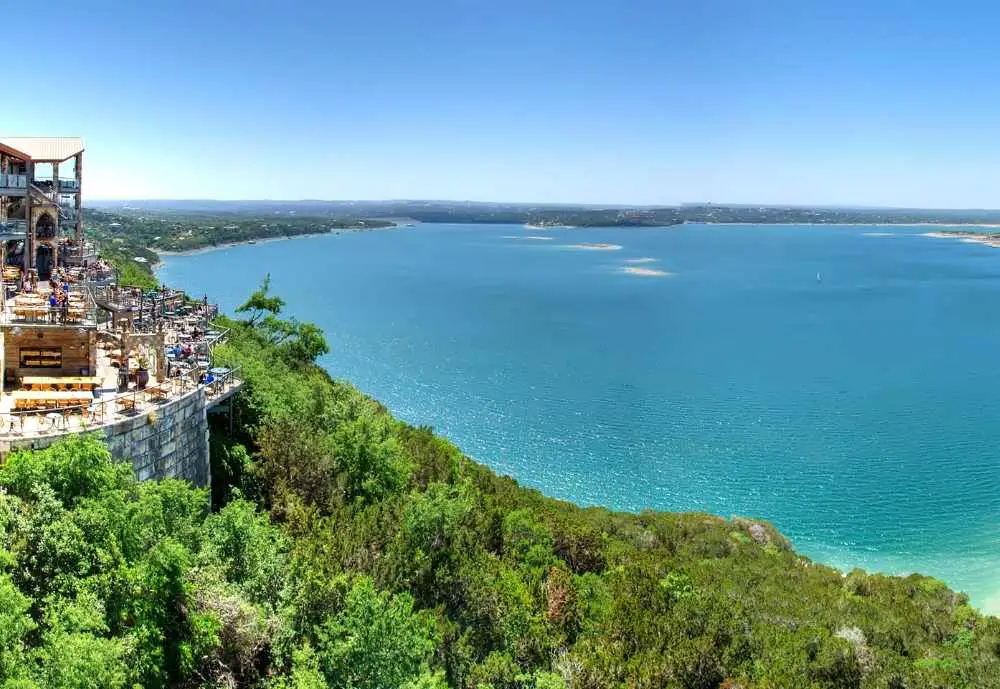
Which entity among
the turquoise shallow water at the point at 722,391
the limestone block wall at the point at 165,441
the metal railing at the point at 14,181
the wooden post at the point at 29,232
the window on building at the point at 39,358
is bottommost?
the turquoise shallow water at the point at 722,391

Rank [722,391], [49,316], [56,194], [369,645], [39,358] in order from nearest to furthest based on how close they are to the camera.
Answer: [369,645] < [39,358] < [49,316] < [56,194] < [722,391]

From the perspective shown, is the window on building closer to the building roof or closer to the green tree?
the green tree

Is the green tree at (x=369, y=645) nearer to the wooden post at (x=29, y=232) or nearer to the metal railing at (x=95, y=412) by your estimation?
the metal railing at (x=95, y=412)

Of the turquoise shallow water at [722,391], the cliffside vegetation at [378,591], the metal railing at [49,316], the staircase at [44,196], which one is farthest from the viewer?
the turquoise shallow water at [722,391]

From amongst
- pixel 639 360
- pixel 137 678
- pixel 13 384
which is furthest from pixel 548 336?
pixel 137 678

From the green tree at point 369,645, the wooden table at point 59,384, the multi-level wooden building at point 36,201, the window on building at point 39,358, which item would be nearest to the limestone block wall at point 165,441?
the wooden table at point 59,384

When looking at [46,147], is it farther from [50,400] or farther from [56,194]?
[50,400]

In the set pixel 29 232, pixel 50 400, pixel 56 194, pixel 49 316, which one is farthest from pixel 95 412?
pixel 56 194
